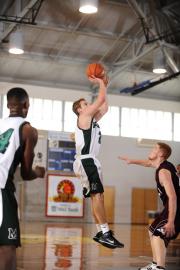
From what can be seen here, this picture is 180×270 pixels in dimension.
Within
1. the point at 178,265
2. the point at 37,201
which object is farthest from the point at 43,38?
the point at 178,265

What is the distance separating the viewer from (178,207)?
258 inches

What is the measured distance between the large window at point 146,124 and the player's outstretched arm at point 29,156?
23.5 metres

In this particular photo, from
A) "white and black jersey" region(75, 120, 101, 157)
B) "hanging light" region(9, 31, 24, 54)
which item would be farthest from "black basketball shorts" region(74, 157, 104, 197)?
"hanging light" region(9, 31, 24, 54)

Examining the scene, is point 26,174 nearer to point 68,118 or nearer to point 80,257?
point 80,257

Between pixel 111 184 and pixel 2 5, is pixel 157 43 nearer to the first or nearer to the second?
pixel 2 5

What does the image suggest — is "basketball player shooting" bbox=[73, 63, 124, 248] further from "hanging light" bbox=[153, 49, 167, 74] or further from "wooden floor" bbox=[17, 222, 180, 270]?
"hanging light" bbox=[153, 49, 167, 74]

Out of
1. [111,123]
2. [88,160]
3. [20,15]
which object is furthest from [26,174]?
[111,123]

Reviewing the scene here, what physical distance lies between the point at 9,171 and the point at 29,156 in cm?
20

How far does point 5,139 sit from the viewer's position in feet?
14.3

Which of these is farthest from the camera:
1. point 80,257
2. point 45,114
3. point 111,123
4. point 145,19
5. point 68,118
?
point 111,123

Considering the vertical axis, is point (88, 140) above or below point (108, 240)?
above

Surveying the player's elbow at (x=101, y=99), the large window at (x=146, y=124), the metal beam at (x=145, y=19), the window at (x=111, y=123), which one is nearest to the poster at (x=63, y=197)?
the window at (x=111, y=123)

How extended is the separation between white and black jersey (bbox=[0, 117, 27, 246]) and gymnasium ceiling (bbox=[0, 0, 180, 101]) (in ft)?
47.4

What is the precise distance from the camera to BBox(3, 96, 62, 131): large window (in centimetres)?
2609
